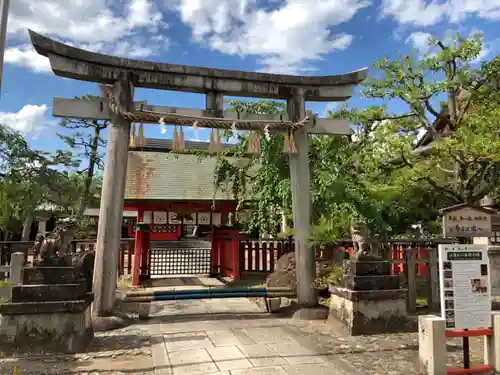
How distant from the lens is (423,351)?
16.1ft

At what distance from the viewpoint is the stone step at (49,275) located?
5816mm

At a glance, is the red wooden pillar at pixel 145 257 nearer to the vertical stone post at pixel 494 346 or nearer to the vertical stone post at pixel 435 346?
the vertical stone post at pixel 435 346

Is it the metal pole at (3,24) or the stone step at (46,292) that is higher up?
the metal pole at (3,24)

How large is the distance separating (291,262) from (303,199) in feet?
8.03

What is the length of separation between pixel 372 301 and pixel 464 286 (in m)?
1.93

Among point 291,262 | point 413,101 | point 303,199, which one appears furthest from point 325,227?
point 413,101

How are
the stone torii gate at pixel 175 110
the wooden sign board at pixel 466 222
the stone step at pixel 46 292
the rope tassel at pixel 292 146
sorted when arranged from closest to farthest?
the stone step at pixel 46 292 < the wooden sign board at pixel 466 222 < the stone torii gate at pixel 175 110 < the rope tassel at pixel 292 146

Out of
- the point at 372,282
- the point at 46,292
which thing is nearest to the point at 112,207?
the point at 46,292

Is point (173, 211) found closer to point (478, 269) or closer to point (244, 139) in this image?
point (244, 139)

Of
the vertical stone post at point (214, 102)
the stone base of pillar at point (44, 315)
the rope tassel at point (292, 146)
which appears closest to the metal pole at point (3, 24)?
the stone base of pillar at point (44, 315)

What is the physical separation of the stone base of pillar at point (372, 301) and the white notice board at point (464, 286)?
1.78m

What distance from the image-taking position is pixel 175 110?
7.82m

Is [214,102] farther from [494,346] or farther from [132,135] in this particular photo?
[494,346]

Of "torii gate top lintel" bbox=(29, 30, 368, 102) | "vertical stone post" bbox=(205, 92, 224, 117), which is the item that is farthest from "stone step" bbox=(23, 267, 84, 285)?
"vertical stone post" bbox=(205, 92, 224, 117)
